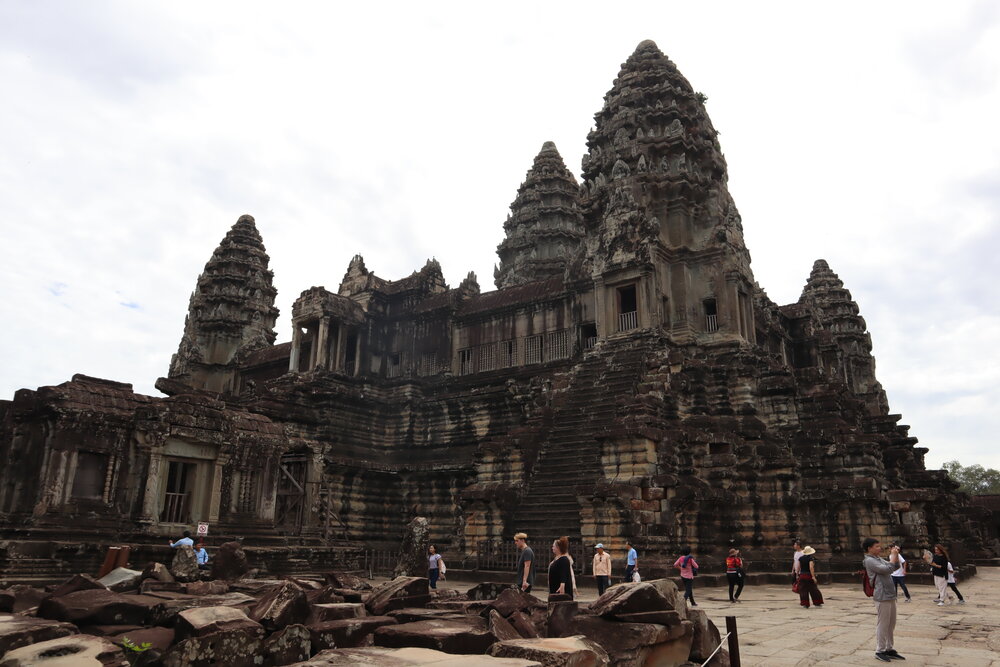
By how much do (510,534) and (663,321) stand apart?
943cm

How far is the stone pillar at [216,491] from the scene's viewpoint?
17016 millimetres

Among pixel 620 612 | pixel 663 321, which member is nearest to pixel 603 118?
pixel 663 321

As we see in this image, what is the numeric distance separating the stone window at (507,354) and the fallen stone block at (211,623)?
23.0 metres

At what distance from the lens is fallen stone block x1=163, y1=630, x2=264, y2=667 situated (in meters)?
5.96

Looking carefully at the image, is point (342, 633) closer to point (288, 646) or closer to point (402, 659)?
point (288, 646)

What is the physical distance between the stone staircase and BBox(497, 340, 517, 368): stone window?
5.41 metres

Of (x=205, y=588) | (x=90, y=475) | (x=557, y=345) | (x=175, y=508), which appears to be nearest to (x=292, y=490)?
(x=175, y=508)

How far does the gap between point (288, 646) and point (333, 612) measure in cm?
142

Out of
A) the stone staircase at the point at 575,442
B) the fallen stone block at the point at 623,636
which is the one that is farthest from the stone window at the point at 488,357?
the fallen stone block at the point at 623,636

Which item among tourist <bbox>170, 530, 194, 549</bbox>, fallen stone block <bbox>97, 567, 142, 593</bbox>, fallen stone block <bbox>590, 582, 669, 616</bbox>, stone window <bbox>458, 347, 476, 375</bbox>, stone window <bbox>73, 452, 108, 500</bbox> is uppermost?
stone window <bbox>458, 347, 476, 375</bbox>

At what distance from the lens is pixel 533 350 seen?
2941 cm

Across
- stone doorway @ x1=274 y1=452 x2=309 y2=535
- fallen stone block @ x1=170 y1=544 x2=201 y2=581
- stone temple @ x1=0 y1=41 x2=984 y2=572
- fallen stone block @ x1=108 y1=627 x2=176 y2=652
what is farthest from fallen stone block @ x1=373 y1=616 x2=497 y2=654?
stone doorway @ x1=274 y1=452 x2=309 y2=535

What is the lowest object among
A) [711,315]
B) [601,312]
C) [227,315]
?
[711,315]

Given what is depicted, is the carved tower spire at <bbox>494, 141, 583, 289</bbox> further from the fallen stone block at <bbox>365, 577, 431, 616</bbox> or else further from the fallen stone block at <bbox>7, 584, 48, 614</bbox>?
the fallen stone block at <bbox>7, 584, 48, 614</bbox>
